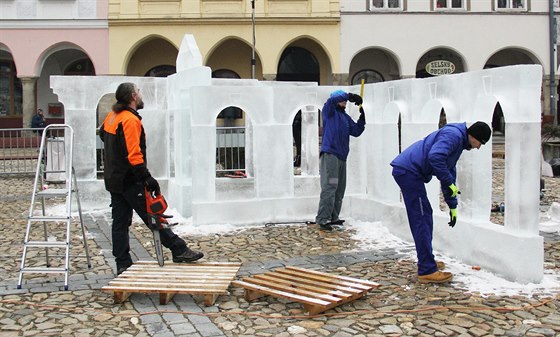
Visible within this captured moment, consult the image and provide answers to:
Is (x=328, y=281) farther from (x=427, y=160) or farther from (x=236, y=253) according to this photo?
(x=236, y=253)

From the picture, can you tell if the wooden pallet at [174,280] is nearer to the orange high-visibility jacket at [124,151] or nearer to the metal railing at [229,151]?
the orange high-visibility jacket at [124,151]

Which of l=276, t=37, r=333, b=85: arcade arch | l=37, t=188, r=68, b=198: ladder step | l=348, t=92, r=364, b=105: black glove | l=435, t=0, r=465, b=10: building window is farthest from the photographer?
l=276, t=37, r=333, b=85: arcade arch

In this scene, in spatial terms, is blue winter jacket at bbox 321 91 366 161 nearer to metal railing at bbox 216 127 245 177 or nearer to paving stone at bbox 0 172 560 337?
paving stone at bbox 0 172 560 337

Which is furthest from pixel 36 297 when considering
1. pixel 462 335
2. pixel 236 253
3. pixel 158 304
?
pixel 462 335

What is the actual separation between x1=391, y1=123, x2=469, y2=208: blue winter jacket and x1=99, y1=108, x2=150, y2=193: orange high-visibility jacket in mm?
2544

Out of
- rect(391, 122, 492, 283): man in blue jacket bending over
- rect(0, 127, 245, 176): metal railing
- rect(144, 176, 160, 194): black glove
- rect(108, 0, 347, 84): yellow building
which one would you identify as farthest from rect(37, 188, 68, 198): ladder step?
rect(108, 0, 347, 84): yellow building

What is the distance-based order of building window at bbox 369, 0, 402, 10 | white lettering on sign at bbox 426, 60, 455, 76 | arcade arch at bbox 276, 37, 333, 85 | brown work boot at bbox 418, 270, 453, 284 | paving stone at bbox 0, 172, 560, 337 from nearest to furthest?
1. paving stone at bbox 0, 172, 560, 337
2. brown work boot at bbox 418, 270, 453, 284
3. building window at bbox 369, 0, 402, 10
4. arcade arch at bbox 276, 37, 333, 85
5. white lettering on sign at bbox 426, 60, 455, 76

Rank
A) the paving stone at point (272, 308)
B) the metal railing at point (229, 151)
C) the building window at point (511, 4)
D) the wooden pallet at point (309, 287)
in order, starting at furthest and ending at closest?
the building window at point (511, 4), the metal railing at point (229, 151), the wooden pallet at point (309, 287), the paving stone at point (272, 308)

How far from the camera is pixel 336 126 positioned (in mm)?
9414

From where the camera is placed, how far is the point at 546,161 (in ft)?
59.9

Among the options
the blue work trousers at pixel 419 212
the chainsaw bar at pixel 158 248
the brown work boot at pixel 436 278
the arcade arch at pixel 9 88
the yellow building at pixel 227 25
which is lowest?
the brown work boot at pixel 436 278

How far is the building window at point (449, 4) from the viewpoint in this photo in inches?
1099

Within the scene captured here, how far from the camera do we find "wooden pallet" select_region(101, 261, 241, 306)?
19.4 feet

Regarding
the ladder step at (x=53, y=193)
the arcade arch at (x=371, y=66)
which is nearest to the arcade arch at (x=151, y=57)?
the arcade arch at (x=371, y=66)
